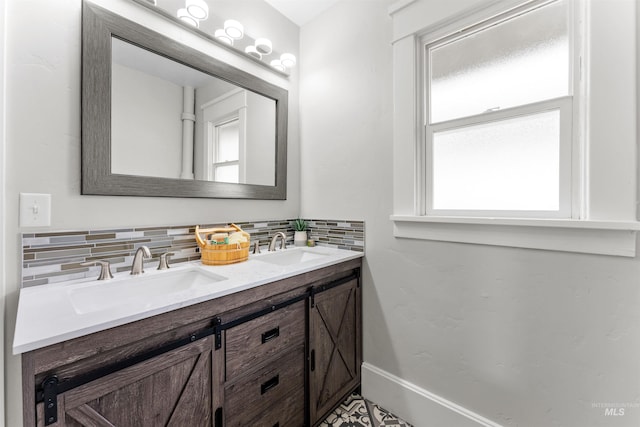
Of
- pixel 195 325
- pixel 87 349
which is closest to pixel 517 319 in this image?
pixel 195 325

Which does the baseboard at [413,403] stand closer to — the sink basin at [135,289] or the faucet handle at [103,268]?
the sink basin at [135,289]

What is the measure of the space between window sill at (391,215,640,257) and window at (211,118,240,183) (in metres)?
0.98

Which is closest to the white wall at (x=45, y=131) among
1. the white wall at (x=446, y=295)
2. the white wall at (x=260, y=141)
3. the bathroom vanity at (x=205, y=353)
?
the bathroom vanity at (x=205, y=353)

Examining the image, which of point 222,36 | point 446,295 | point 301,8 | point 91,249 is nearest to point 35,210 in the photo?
point 91,249

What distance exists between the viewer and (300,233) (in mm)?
1954

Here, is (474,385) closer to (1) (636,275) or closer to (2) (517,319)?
(2) (517,319)

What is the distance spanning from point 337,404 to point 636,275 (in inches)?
56.9

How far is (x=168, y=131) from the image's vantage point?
1.35 metres

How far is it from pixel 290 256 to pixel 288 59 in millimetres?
1348

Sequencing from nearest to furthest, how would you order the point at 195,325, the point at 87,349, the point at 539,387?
1. the point at 87,349
2. the point at 195,325
3. the point at 539,387

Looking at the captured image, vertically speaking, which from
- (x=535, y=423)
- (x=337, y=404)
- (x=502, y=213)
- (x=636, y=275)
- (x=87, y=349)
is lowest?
(x=337, y=404)

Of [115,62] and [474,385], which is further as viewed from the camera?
[474,385]

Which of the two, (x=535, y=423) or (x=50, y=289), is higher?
(x=50, y=289)

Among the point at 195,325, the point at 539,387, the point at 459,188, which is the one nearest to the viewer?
the point at 195,325
